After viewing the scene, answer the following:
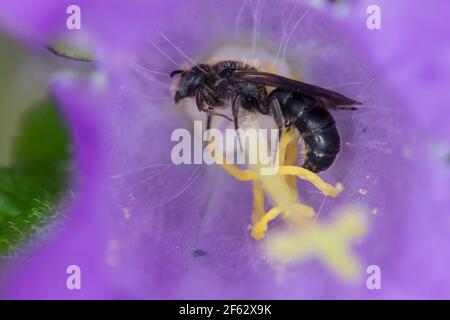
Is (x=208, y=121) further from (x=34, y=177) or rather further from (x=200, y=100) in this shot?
(x=34, y=177)

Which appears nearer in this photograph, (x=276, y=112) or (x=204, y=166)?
(x=276, y=112)

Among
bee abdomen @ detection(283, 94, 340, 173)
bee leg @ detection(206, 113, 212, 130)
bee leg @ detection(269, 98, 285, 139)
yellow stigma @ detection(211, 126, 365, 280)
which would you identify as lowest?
yellow stigma @ detection(211, 126, 365, 280)

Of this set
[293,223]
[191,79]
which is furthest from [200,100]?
[293,223]

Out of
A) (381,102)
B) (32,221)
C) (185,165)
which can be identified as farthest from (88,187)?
(381,102)

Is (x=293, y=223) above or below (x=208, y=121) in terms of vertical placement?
below

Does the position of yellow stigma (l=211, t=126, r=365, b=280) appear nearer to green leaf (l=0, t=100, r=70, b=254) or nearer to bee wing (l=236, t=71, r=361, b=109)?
bee wing (l=236, t=71, r=361, b=109)

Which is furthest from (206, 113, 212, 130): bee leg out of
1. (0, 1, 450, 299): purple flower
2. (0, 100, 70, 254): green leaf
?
(0, 100, 70, 254): green leaf

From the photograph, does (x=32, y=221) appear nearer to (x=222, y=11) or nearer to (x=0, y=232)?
(x=0, y=232)
